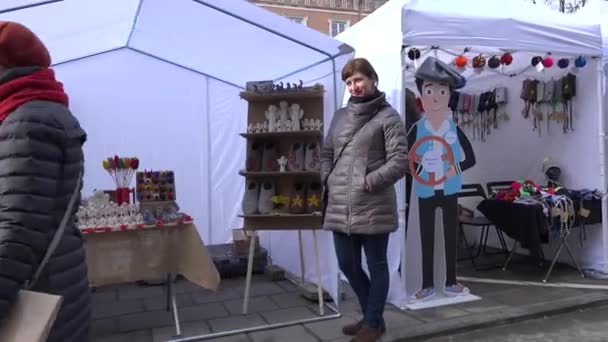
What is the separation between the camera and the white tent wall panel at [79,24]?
358 centimetres

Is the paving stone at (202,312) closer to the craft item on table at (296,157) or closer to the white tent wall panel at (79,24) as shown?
the craft item on table at (296,157)

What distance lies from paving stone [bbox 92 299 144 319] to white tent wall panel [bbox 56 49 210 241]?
1253 millimetres

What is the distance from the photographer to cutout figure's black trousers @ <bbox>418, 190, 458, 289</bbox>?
4117mm

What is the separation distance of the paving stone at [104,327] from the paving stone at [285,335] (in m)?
1.05

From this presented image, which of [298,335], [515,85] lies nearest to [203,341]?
[298,335]

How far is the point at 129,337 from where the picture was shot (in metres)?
3.61

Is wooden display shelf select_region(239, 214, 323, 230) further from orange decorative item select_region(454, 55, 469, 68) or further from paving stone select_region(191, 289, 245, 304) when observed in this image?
orange decorative item select_region(454, 55, 469, 68)

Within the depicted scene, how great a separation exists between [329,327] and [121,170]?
74.2 inches

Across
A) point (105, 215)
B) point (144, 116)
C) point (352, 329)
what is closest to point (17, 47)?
point (105, 215)

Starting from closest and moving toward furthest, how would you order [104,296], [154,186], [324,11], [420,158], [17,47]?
[17,47], [154,186], [420,158], [104,296], [324,11]

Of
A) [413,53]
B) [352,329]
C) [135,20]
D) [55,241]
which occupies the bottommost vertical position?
[352,329]

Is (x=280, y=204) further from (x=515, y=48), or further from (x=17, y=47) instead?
(x=17, y=47)

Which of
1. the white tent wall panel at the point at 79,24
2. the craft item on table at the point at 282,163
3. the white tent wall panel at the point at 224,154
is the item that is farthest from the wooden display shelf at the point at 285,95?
the white tent wall panel at the point at 224,154

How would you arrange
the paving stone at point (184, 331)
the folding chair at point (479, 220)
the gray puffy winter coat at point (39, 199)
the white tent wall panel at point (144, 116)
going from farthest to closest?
1. the folding chair at point (479, 220)
2. the white tent wall panel at point (144, 116)
3. the paving stone at point (184, 331)
4. the gray puffy winter coat at point (39, 199)
